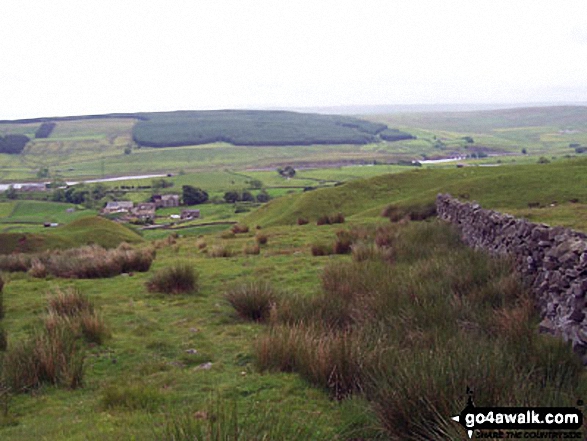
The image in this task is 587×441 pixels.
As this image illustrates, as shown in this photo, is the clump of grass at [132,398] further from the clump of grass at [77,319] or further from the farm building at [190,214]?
the farm building at [190,214]

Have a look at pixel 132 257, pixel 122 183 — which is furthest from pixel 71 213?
pixel 132 257

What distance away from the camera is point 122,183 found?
147 m

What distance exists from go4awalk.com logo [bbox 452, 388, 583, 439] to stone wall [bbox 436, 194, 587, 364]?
6.43ft

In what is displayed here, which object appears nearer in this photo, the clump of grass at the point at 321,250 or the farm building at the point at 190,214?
the clump of grass at the point at 321,250

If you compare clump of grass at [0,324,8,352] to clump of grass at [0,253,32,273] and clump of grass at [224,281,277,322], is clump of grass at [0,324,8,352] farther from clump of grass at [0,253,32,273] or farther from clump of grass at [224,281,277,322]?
clump of grass at [0,253,32,273]

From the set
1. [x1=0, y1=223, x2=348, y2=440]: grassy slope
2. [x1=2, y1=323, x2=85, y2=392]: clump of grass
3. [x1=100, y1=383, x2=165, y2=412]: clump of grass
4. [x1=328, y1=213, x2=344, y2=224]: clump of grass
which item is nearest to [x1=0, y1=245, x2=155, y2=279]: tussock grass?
[x1=0, y1=223, x2=348, y2=440]: grassy slope

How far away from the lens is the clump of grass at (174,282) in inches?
444

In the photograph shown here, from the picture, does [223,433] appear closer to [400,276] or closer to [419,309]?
[419,309]

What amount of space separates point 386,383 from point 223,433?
5.02 ft

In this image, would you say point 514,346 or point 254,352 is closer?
point 514,346

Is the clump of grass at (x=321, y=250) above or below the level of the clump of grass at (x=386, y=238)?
below

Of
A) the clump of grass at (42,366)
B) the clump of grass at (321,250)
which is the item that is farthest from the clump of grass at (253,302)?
the clump of grass at (321,250)

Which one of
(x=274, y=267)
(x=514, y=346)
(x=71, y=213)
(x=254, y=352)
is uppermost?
(x=514, y=346)

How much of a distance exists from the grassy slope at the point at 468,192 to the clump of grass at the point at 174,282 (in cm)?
1041
